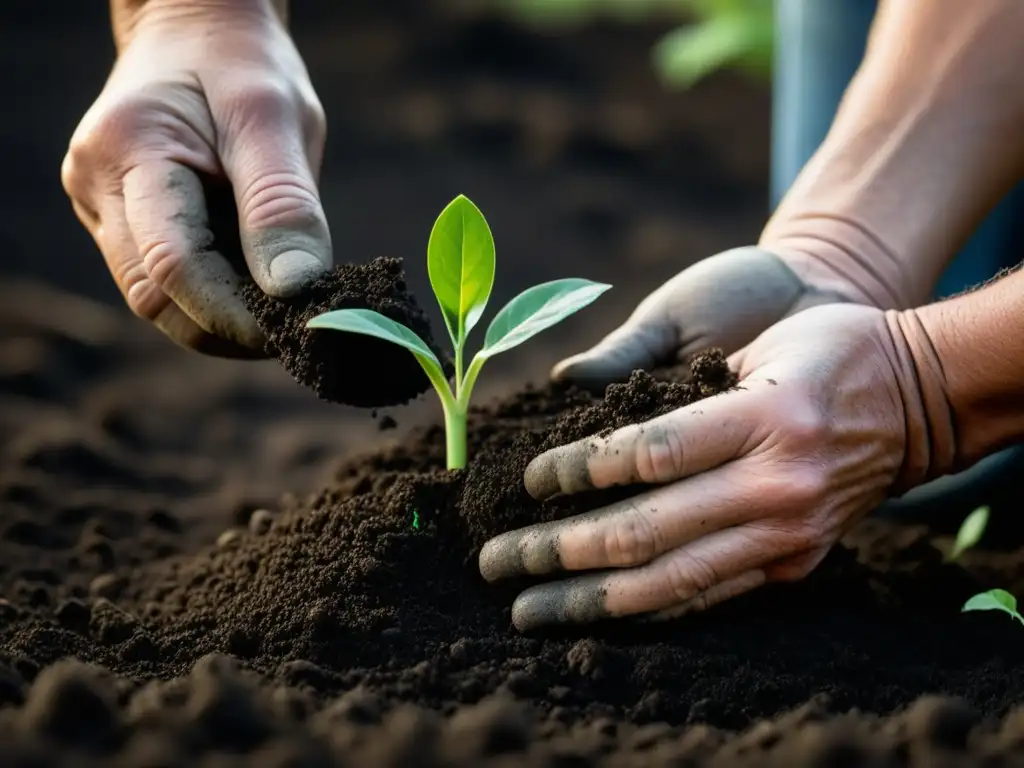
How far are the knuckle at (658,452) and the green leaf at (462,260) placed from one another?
0.94ft

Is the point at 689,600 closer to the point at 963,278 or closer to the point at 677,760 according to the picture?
the point at 677,760

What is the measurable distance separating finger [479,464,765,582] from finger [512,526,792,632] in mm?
15

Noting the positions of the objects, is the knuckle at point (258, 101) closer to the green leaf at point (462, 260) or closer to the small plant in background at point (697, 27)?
the green leaf at point (462, 260)

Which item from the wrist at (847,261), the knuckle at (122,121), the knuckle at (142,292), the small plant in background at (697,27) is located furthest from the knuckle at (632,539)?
the small plant in background at (697,27)

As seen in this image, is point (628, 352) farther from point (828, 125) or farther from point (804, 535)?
point (828, 125)

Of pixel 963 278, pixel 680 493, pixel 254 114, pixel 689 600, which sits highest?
pixel 254 114

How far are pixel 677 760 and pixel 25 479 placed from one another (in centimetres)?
175

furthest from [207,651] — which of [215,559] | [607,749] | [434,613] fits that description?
[607,749]

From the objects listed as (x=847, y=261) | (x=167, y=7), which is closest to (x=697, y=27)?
(x=847, y=261)

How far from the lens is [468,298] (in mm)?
1537

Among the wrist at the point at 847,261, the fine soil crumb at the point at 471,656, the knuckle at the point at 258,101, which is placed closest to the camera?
the fine soil crumb at the point at 471,656

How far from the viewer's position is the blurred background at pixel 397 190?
9.44 feet

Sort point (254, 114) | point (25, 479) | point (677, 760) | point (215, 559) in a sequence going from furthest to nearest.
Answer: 1. point (25, 479)
2. point (215, 559)
3. point (254, 114)
4. point (677, 760)

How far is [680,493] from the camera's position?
1.38 meters
